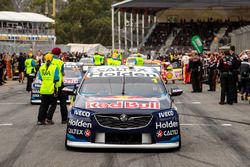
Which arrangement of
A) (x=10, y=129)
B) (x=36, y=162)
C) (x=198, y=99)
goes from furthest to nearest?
(x=198, y=99), (x=10, y=129), (x=36, y=162)

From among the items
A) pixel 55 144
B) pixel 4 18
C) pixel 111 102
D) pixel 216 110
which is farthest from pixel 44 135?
pixel 4 18

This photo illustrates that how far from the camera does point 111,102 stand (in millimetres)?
9891

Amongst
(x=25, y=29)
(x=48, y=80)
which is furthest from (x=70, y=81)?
(x=25, y=29)

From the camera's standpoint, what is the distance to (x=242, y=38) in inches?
1287

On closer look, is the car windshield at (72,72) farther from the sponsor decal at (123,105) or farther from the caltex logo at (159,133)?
the caltex logo at (159,133)

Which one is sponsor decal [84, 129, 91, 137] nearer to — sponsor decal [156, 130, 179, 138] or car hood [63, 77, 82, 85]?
sponsor decal [156, 130, 179, 138]

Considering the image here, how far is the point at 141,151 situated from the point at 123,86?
60.6 inches

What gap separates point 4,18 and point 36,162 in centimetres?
7669

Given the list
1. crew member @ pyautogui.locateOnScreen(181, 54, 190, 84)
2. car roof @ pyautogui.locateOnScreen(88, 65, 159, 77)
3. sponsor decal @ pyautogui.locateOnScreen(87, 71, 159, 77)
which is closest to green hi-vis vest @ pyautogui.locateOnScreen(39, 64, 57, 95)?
car roof @ pyautogui.locateOnScreen(88, 65, 159, 77)

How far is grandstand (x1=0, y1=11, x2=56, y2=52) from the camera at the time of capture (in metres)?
78.1

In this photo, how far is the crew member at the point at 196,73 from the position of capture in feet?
84.9

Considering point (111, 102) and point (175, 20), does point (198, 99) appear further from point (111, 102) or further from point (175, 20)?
point (175, 20)

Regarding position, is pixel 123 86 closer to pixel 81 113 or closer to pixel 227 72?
pixel 81 113

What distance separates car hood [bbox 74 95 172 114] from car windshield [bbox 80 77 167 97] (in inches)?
14.4
